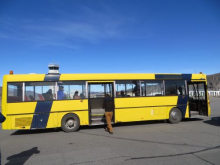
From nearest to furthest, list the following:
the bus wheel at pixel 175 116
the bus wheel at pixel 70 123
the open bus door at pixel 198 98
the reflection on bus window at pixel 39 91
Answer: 1. the reflection on bus window at pixel 39 91
2. the bus wheel at pixel 70 123
3. the bus wheel at pixel 175 116
4. the open bus door at pixel 198 98

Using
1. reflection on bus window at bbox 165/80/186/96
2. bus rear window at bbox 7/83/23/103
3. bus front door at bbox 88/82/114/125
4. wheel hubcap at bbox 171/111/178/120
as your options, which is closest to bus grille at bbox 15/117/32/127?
bus rear window at bbox 7/83/23/103

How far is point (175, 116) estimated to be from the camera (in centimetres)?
1037

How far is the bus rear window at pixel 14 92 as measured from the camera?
8383 millimetres

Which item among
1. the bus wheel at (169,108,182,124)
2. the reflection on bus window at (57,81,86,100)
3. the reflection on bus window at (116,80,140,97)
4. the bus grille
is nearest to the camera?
the bus grille

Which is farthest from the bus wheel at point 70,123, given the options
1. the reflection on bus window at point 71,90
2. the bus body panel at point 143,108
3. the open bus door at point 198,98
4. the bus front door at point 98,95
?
the open bus door at point 198,98

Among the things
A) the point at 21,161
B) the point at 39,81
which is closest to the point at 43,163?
the point at 21,161

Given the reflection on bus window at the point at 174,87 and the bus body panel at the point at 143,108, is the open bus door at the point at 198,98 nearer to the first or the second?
the reflection on bus window at the point at 174,87

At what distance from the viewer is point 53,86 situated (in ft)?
29.1

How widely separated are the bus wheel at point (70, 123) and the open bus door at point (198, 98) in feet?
22.6

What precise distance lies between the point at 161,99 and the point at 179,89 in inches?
54.1

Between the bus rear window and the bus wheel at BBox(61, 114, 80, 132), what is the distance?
2277mm

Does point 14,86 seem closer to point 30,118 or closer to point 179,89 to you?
point 30,118

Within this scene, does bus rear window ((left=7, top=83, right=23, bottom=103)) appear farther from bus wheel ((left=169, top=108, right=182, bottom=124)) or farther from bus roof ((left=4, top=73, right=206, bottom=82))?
bus wheel ((left=169, top=108, right=182, bottom=124))

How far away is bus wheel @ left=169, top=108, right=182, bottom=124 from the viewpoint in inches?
406
